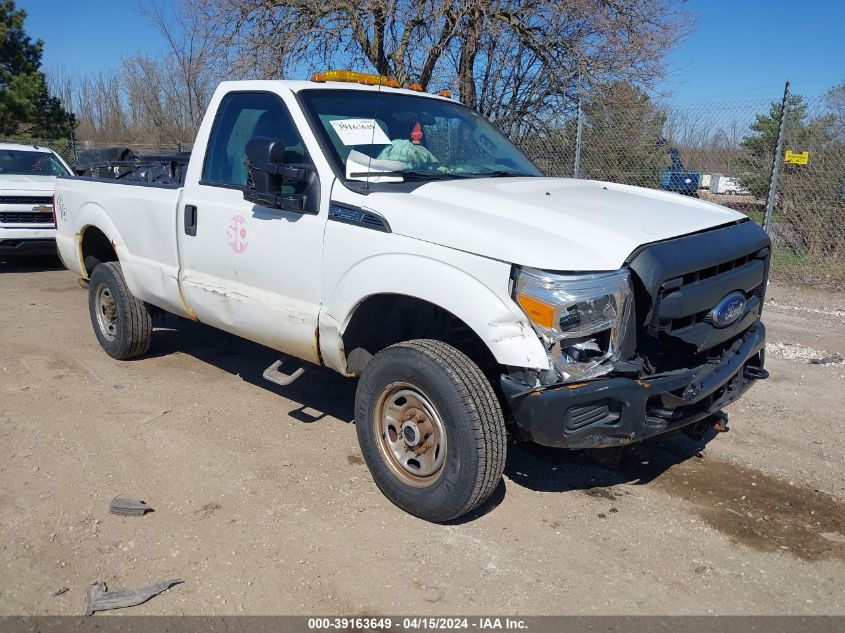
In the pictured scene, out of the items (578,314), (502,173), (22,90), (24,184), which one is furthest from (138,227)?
(22,90)

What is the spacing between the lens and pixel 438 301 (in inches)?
127

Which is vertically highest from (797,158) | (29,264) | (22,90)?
(22,90)

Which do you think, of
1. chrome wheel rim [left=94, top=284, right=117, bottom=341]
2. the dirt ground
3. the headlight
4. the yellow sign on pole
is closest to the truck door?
the dirt ground

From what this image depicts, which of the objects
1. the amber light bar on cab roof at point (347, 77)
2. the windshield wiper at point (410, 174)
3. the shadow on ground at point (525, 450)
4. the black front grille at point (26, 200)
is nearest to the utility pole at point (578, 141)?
the shadow on ground at point (525, 450)

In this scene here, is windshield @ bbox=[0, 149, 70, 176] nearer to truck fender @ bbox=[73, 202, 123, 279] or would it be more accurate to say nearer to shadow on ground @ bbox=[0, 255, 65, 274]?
shadow on ground @ bbox=[0, 255, 65, 274]

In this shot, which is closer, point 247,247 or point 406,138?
point 247,247

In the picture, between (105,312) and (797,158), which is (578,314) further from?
(797,158)

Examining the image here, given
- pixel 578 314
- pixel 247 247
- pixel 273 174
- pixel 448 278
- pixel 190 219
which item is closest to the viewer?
pixel 578 314

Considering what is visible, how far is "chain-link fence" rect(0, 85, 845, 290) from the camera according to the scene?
9203 millimetres

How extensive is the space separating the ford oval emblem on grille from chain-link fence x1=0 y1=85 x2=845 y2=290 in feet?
21.1

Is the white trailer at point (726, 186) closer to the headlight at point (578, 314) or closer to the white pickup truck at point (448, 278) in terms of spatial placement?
the white pickup truck at point (448, 278)

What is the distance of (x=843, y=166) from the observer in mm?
9055

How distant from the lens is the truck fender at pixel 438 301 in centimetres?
299

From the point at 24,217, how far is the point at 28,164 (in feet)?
5.53
